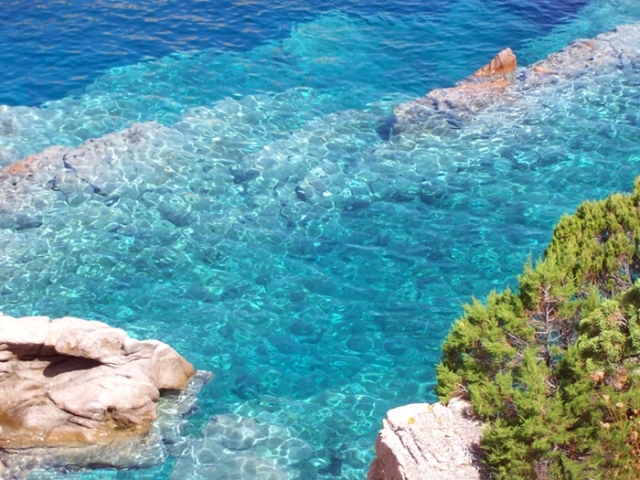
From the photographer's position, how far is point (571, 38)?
70.9ft

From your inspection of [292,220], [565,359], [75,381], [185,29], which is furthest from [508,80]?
[75,381]

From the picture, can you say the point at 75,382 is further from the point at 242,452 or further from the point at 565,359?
the point at 565,359

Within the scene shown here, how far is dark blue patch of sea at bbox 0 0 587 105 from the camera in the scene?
64.7ft

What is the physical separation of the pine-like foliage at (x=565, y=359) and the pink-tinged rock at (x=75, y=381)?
443cm

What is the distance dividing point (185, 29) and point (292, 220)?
10838 mm

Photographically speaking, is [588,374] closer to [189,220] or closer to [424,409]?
[424,409]

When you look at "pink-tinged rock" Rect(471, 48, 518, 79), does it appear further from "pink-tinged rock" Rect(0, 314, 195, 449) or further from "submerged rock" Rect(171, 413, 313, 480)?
"submerged rock" Rect(171, 413, 313, 480)

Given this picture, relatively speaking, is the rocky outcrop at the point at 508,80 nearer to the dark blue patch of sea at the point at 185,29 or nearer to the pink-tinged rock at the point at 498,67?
the pink-tinged rock at the point at 498,67

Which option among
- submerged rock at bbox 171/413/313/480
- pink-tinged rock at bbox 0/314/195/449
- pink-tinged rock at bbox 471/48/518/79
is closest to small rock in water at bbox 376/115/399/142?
pink-tinged rock at bbox 471/48/518/79

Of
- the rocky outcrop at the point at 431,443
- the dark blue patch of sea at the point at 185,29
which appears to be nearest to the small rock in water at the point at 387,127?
the dark blue patch of sea at the point at 185,29

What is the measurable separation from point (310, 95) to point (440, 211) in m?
6.11

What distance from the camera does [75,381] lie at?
10.0 meters

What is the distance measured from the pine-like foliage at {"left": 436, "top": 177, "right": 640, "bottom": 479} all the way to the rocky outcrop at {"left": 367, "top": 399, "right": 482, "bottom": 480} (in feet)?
0.64

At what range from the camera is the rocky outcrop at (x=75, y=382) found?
9.66 meters
